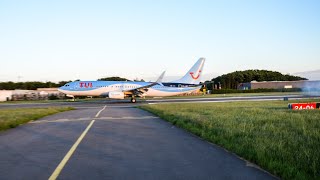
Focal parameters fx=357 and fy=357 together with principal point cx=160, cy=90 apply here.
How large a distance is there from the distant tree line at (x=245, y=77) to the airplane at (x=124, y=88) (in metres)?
92.2

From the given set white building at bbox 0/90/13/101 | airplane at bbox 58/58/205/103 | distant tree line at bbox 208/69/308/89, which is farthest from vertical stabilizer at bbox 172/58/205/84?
distant tree line at bbox 208/69/308/89

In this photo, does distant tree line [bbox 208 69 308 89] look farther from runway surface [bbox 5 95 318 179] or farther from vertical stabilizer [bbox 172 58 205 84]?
runway surface [bbox 5 95 318 179]

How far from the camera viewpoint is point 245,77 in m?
145

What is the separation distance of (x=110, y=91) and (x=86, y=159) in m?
40.7

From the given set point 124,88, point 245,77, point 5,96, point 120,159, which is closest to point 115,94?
point 124,88

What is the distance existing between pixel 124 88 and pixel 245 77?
104 metres

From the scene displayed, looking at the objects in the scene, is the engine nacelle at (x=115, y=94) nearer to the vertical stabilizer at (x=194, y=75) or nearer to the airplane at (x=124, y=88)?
the airplane at (x=124, y=88)

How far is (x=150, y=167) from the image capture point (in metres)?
6.98

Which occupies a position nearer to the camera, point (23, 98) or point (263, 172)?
point (263, 172)

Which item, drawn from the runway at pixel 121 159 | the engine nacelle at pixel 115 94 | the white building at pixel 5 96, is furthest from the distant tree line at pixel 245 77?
the runway at pixel 121 159

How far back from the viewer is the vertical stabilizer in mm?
53750

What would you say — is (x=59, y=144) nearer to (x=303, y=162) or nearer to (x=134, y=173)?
(x=134, y=173)

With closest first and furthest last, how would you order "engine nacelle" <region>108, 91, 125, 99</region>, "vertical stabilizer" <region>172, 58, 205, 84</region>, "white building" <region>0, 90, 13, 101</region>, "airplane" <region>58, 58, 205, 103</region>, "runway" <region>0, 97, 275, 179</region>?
"runway" <region>0, 97, 275, 179</region>
"engine nacelle" <region>108, 91, 125, 99</region>
"airplane" <region>58, 58, 205, 103</region>
"vertical stabilizer" <region>172, 58, 205, 84</region>
"white building" <region>0, 90, 13, 101</region>

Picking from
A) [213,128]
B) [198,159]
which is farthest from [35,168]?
[213,128]
